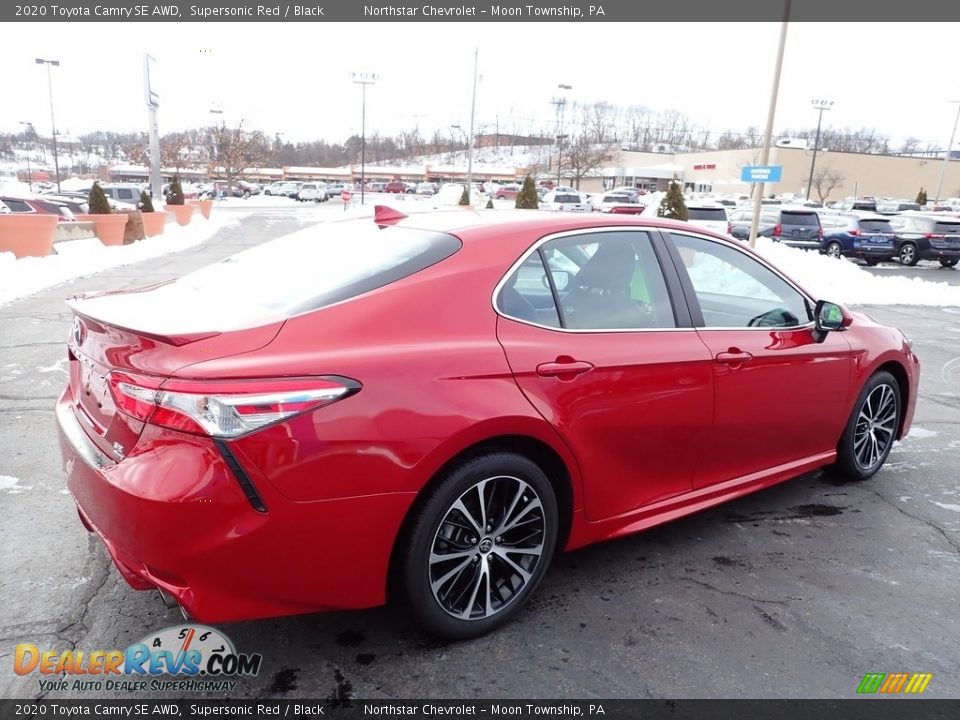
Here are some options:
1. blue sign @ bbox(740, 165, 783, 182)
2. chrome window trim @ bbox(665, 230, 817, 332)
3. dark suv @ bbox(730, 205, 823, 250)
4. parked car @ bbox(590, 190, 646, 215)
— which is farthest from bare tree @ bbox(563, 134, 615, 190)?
chrome window trim @ bbox(665, 230, 817, 332)

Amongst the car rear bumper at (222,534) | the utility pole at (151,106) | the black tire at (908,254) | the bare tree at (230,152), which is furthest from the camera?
the bare tree at (230,152)

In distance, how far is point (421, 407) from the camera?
243cm

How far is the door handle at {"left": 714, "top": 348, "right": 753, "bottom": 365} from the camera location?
3.39 meters

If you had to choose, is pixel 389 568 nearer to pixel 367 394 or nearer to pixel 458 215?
pixel 367 394

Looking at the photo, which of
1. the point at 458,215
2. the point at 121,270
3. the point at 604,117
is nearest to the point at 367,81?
the point at 121,270

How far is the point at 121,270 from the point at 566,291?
1421 cm

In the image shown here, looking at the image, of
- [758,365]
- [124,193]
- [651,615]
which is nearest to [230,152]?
[124,193]

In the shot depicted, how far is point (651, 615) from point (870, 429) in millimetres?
2457

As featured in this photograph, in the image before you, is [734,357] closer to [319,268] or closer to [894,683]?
[894,683]

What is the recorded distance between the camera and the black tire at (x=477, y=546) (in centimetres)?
254

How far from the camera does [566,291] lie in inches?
121

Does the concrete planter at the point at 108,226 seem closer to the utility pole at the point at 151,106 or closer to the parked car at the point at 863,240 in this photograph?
the utility pole at the point at 151,106

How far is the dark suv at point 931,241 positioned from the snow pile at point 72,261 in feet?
72.1

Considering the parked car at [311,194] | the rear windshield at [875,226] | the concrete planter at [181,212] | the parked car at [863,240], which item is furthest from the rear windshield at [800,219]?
the parked car at [311,194]
